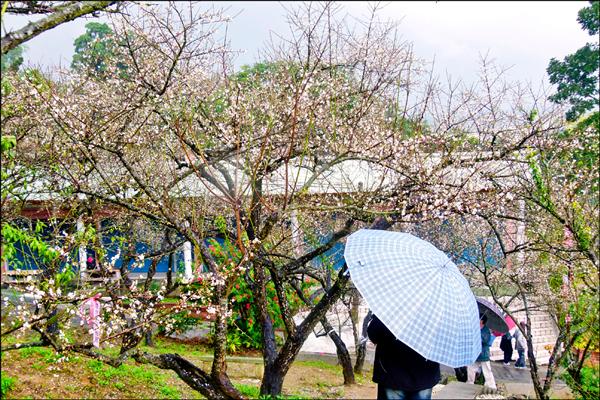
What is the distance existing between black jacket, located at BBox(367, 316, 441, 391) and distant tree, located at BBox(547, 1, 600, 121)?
14.2 metres

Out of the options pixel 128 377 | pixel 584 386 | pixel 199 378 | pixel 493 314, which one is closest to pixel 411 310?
pixel 199 378

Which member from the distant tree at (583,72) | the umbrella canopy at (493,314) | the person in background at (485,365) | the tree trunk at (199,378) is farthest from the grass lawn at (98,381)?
the distant tree at (583,72)

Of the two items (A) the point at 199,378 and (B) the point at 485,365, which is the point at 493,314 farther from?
(B) the point at 485,365

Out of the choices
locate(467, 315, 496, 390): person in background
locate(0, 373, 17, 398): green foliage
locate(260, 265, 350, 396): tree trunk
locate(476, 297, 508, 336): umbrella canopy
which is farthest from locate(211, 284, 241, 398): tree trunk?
locate(467, 315, 496, 390): person in background

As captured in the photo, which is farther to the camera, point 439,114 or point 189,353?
point 189,353

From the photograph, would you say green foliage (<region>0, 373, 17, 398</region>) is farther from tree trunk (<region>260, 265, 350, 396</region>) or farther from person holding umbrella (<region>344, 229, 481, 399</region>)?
person holding umbrella (<region>344, 229, 481, 399</region>)

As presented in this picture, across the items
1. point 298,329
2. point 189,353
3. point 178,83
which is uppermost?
point 178,83

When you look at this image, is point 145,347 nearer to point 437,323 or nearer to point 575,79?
point 437,323

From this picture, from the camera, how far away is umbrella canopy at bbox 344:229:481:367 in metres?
4.13

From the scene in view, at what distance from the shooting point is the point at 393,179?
683cm

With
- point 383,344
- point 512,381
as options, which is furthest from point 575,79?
point 383,344

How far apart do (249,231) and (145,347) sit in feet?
15.4

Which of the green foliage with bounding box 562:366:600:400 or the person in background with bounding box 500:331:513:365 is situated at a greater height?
the green foliage with bounding box 562:366:600:400

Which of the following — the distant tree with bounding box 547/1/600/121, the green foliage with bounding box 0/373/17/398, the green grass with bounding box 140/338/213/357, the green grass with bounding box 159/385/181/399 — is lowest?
the green grass with bounding box 140/338/213/357
